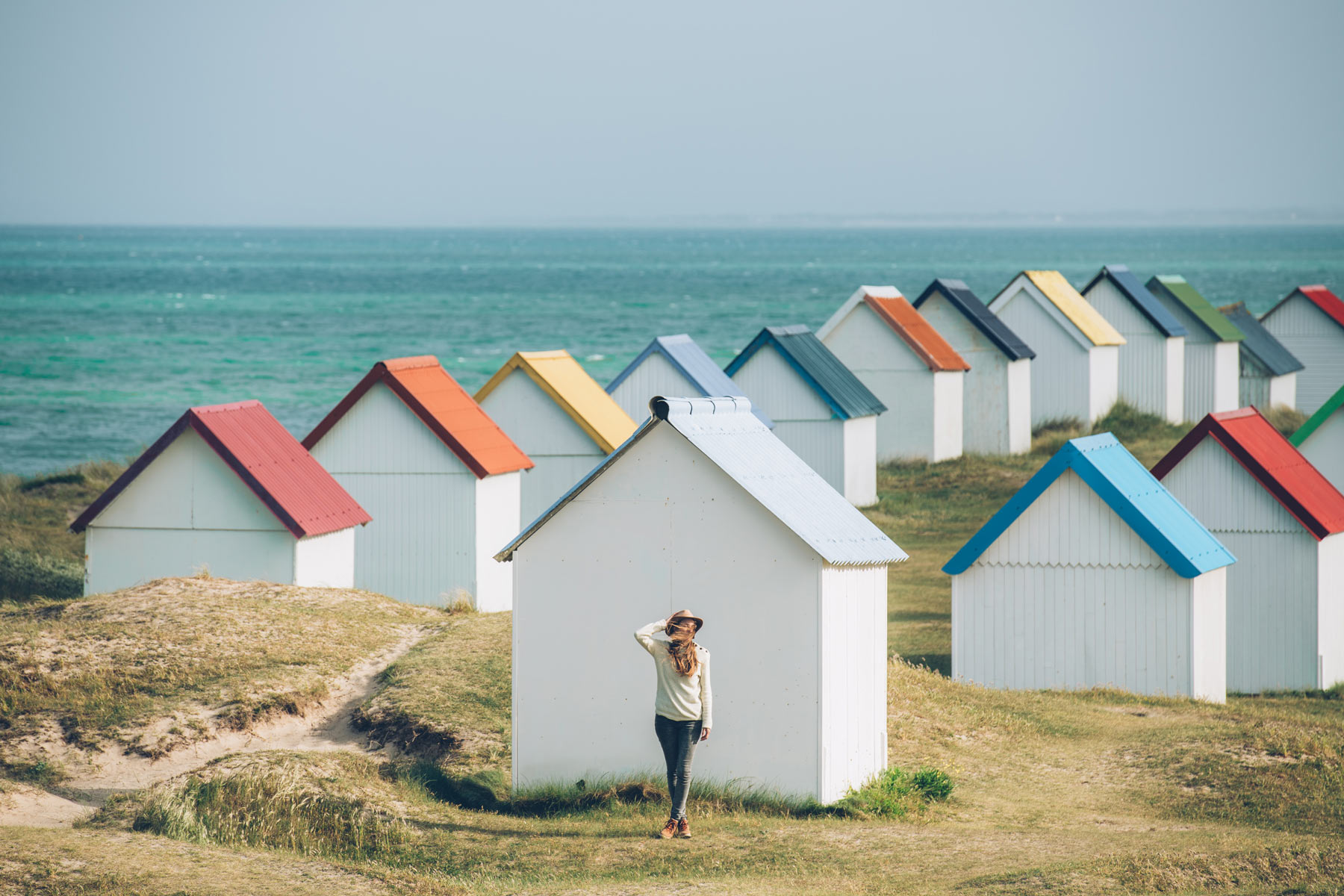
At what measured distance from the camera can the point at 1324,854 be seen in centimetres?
1238

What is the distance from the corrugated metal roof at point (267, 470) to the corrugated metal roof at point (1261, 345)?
A: 105ft

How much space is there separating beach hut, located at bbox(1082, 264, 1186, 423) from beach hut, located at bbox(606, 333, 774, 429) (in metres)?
14.5

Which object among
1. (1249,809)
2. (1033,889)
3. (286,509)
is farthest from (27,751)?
(1249,809)

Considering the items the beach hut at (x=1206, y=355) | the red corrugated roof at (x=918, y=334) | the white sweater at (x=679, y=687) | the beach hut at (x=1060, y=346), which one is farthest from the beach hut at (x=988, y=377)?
the white sweater at (x=679, y=687)

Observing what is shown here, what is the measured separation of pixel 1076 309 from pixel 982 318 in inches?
126

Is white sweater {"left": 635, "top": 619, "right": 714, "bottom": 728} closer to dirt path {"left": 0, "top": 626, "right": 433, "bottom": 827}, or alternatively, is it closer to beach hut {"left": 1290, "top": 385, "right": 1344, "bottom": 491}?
dirt path {"left": 0, "top": 626, "right": 433, "bottom": 827}

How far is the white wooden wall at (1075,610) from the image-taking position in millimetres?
19344

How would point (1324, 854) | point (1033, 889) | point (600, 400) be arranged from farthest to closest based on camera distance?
point (600, 400)
point (1324, 854)
point (1033, 889)

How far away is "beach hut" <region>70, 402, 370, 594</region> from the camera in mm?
20266

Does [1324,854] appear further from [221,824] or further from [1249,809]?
[221,824]

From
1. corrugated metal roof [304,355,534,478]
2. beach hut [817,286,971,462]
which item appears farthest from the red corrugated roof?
corrugated metal roof [304,355,534,478]

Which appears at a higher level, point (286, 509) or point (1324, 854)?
point (286, 509)

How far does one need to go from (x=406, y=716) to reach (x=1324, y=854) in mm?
8115

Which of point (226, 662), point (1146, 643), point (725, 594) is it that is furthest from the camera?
point (1146, 643)
